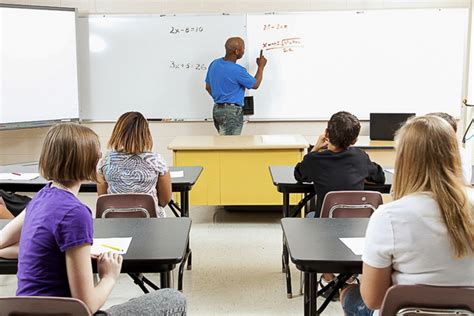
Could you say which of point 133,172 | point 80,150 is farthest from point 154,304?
point 133,172

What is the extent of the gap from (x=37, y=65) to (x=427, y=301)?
203 inches

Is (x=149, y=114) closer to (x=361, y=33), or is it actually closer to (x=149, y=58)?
(x=149, y=58)

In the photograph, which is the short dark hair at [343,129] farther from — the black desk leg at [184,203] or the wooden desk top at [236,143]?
the wooden desk top at [236,143]

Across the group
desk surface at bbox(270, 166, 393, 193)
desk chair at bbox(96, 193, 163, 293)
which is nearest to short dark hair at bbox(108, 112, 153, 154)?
desk chair at bbox(96, 193, 163, 293)

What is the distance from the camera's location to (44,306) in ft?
4.74

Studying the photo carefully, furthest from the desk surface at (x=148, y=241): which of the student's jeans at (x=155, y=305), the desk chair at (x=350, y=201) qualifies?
the desk chair at (x=350, y=201)

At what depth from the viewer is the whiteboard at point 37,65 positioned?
5.57 meters

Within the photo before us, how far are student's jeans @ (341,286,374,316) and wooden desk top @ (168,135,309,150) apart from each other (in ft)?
9.32

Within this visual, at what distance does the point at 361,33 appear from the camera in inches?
234

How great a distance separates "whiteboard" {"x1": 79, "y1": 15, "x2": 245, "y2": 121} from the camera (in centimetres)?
603

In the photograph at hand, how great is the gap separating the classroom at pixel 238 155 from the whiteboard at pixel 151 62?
0.05 ft

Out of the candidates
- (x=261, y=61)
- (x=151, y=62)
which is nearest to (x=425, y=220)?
(x=261, y=61)

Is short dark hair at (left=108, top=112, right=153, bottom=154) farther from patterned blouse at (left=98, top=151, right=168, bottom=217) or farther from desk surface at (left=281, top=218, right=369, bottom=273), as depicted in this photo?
desk surface at (left=281, top=218, right=369, bottom=273)

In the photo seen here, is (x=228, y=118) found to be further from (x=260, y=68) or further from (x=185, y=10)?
(x=185, y=10)
